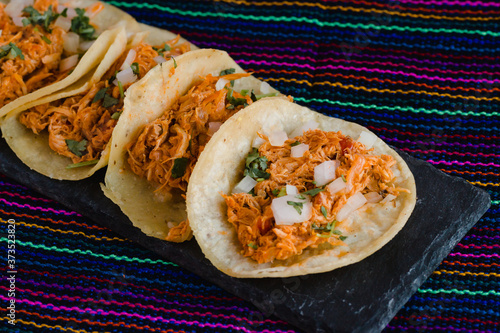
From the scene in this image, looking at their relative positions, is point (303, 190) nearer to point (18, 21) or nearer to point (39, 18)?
point (39, 18)

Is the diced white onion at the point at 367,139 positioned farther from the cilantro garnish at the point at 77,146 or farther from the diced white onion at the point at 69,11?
the diced white onion at the point at 69,11

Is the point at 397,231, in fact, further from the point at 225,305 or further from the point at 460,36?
the point at 460,36

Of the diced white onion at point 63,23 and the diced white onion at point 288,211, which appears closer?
the diced white onion at point 288,211

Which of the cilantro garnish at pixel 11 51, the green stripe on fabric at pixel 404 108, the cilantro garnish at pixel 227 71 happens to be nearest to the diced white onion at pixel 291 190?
the cilantro garnish at pixel 227 71

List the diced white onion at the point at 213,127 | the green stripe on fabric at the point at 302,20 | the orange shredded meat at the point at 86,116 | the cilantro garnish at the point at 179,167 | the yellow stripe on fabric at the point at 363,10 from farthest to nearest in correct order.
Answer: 1. the yellow stripe on fabric at the point at 363,10
2. the green stripe on fabric at the point at 302,20
3. the orange shredded meat at the point at 86,116
4. the diced white onion at the point at 213,127
5. the cilantro garnish at the point at 179,167

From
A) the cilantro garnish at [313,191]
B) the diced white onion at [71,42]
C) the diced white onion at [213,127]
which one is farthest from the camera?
the diced white onion at [71,42]

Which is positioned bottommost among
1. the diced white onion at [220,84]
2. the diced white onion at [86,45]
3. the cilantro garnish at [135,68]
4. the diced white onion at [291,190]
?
the diced white onion at [291,190]

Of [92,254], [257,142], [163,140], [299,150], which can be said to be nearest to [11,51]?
[163,140]

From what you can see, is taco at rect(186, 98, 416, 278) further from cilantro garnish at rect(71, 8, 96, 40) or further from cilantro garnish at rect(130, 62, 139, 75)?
cilantro garnish at rect(71, 8, 96, 40)
